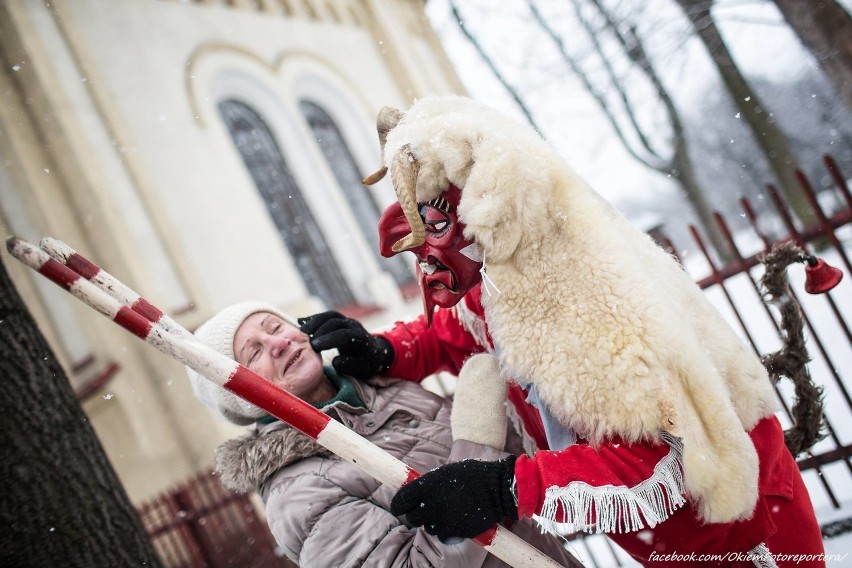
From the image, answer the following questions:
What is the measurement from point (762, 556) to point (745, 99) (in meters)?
8.05

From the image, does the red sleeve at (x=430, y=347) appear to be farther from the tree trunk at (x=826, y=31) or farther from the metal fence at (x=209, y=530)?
the tree trunk at (x=826, y=31)

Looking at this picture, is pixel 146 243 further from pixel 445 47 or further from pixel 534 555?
pixel 445 47

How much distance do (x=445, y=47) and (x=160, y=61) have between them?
6.54 metres

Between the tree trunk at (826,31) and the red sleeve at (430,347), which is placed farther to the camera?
the tree trunk at (826,31)

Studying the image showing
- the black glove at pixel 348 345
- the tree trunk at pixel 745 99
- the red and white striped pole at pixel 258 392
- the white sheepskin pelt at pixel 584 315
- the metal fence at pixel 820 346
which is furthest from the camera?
the tree trunk at pixel 745 99

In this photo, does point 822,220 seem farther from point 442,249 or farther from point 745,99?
point 745,99

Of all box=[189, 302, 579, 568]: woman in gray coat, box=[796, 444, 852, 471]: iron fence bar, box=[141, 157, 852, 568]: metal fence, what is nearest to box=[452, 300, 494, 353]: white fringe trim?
box=[189, 302, 579, 568]: woman in gray coat

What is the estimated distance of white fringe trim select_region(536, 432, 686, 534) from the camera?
1317 mm

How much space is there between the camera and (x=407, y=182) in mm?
1404

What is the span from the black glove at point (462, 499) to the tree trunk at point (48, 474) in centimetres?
123

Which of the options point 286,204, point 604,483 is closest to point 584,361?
point 604,483

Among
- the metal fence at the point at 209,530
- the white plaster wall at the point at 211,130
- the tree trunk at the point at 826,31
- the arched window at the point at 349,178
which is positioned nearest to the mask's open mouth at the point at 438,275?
the metal fence at the point at 209,530

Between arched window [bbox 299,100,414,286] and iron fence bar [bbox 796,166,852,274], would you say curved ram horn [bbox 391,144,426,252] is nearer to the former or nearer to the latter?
iron fence bar [bbox 796,166,852,274]

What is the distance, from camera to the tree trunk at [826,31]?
5.07 meters
